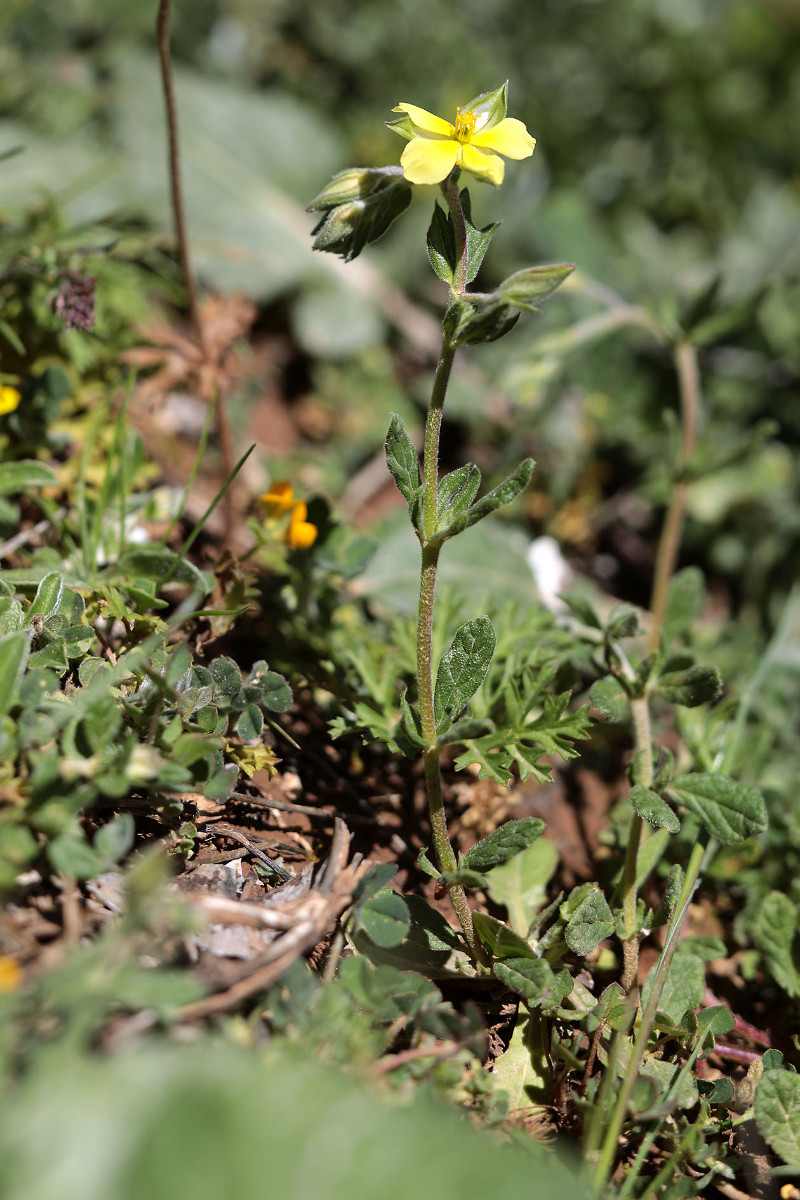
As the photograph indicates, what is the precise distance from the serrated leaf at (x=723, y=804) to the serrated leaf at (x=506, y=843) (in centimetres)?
46

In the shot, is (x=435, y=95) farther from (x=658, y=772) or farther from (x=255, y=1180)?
(x=255, y=1180)

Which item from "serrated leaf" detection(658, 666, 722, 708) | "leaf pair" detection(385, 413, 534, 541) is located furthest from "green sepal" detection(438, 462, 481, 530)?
"serrated leaf" detection(658, 666, 722, 708)

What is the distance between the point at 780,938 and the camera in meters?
2.25

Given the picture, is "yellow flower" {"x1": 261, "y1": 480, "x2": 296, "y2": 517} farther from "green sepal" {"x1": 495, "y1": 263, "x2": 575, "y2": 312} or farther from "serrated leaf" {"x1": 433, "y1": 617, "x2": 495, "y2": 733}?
"green sepal" {"x1": 495, "y1": 263, "x2": 575, "y2": 312}

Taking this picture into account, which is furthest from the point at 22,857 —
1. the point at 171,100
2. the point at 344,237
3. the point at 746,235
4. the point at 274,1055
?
the point at 746,235

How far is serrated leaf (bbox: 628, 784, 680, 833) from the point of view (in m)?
1.93

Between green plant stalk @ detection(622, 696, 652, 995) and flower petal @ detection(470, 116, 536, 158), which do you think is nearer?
flower petal @ detection(470, 116, 536, 158)

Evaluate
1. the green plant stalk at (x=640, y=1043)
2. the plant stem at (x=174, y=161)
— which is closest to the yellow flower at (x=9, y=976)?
the green plant stalk at (x=640, y=1043)

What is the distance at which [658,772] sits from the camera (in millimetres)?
2176

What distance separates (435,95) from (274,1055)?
4.62 metres

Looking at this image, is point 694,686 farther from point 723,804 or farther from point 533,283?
point 533,283

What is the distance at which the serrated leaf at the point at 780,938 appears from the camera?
2207 mm

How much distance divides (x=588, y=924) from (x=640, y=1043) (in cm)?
28

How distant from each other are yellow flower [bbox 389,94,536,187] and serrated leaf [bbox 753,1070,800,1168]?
71.7 inches
